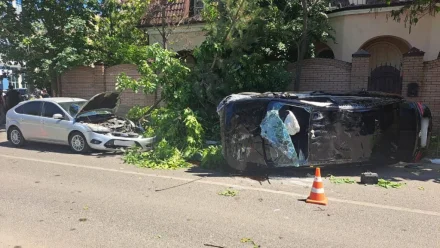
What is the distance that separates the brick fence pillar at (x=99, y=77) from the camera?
52.9ft

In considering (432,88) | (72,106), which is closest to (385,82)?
(432,88)

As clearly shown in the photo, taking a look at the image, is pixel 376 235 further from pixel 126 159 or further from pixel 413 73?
pixel 413 73

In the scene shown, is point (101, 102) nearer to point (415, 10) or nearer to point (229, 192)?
point (229, 192)

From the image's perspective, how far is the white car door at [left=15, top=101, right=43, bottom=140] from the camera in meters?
10.6

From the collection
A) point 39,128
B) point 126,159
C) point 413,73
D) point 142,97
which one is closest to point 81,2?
point 142,97

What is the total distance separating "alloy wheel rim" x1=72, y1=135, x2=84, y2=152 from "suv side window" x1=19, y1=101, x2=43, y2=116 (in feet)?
5.05

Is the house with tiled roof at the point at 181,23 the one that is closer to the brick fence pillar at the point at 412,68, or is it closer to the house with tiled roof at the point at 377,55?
the house with tiled roof at the point at 377,55

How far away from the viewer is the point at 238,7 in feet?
34.5

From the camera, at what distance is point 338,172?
7.81 metres

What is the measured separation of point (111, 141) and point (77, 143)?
3.45ft

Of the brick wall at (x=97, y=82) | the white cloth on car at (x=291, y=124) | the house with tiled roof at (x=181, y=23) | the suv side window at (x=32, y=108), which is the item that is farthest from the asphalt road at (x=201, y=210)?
the house with tiled roof at (x=181, y=23)

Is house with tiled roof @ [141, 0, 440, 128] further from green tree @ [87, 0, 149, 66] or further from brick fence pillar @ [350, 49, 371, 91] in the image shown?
green tree @ [87, 0, 149, 66]

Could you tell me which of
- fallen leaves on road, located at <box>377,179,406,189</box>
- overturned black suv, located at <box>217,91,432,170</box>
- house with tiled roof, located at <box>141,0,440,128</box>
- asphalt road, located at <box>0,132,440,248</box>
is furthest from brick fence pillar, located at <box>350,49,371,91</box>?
fallen leaves on road, located at <box>377,179,406,189</box>

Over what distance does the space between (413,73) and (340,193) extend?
646 cm
